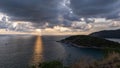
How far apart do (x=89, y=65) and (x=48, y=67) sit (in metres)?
4.85

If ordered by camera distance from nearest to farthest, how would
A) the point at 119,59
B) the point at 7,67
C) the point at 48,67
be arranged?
the point at 119,59, the point at 48,67, the point at 7,67

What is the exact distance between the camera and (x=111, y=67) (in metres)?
15.3

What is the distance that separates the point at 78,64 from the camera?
1535 cm

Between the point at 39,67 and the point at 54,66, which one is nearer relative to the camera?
the point at 54,66

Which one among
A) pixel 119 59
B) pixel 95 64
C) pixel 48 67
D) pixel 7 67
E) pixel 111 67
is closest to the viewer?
pixel 111 67

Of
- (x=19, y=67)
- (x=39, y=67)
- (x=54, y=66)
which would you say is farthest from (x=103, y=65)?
(x=19, y=67)

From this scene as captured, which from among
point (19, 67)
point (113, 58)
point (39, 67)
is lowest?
point (19, 67)

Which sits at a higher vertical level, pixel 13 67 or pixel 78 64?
pixel 78 64

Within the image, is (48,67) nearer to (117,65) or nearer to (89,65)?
(89,65)

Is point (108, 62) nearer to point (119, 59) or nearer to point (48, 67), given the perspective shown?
point (119, 59)

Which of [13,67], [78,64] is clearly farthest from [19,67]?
[78,64]

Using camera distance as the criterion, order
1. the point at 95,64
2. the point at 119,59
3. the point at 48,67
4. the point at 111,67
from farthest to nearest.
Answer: the point at 48,67, the point at 119,59, the point at 95,64, the point at 111,67

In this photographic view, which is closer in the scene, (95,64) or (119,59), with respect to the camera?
(95,64)

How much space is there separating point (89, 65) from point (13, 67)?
7741 centimetres
